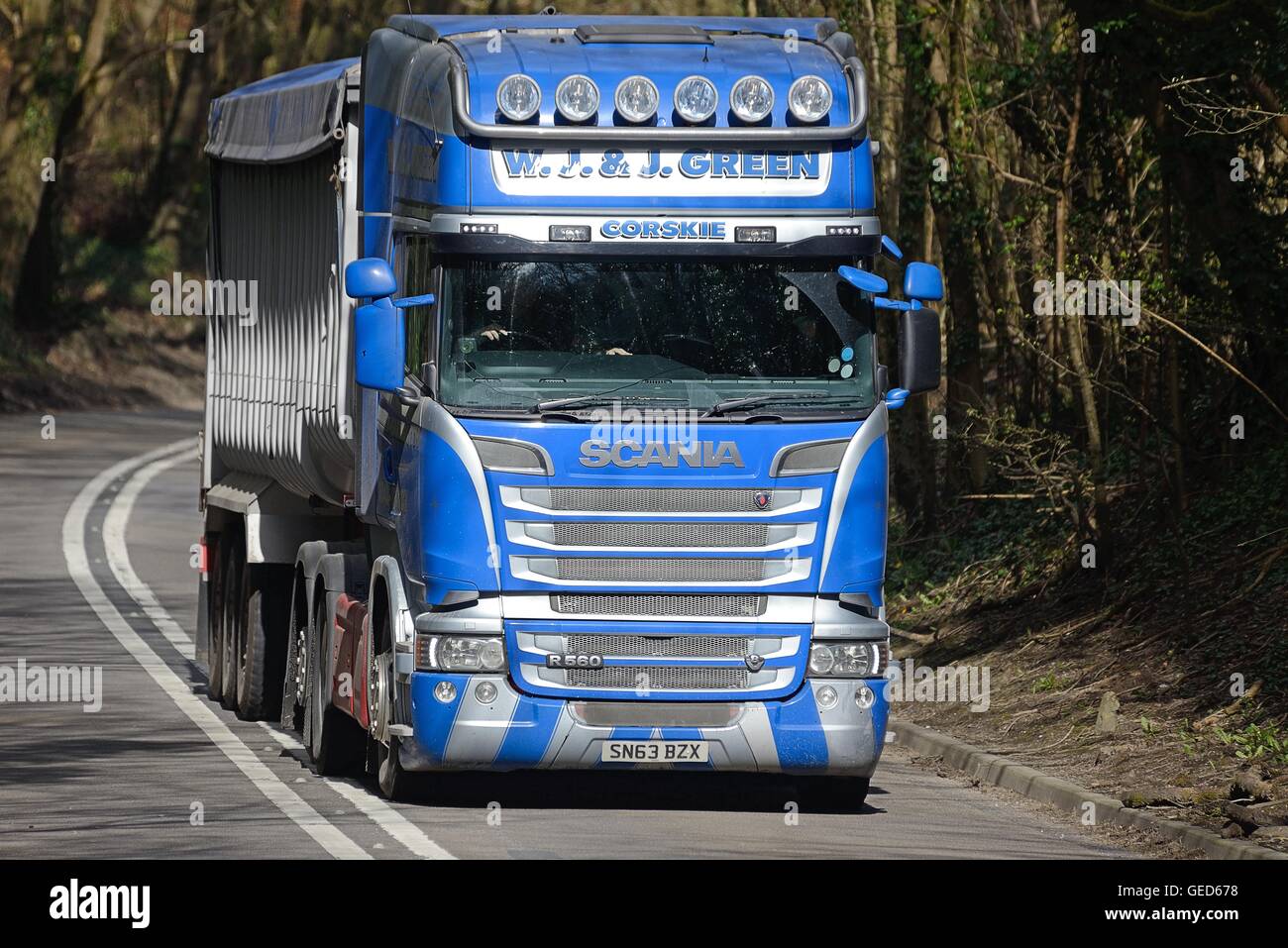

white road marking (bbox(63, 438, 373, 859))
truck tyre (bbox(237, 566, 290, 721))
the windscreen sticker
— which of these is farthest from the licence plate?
truck tyre (bbox(237, 566, 290, 721))

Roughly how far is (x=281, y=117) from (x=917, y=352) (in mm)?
5592

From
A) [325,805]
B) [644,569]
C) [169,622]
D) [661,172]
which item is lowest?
[169,622]

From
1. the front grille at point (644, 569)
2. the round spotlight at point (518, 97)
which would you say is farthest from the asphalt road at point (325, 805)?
the round spotlight at point (518, 97)

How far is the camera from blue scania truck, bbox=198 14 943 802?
39.5 ft

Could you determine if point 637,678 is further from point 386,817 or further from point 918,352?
point 918,352

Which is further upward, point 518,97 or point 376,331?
point 518,97

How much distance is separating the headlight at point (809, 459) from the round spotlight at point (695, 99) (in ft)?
5.57

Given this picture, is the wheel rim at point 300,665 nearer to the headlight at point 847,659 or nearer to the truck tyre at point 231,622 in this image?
the truck tyre at point 231,622

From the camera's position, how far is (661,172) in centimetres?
1227

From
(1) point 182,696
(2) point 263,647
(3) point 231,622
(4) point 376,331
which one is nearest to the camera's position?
(4) point 376,331

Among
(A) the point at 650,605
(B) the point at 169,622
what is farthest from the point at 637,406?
(B) the point at 169,622

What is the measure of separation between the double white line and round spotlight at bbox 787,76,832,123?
3996mm

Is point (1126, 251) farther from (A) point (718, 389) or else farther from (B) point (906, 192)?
(A) point (718, 389)
